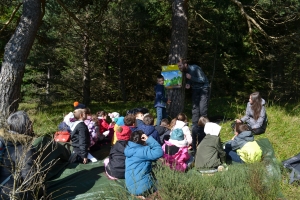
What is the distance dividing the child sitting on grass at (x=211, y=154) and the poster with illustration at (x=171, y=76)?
2265mm

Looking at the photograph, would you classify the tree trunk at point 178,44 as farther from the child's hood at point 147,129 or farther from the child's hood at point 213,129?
the child's hood at point 213,129

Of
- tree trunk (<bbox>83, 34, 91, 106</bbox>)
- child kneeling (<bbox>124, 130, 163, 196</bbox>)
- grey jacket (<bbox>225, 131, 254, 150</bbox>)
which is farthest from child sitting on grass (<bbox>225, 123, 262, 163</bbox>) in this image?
tree trunk (<bbox>83, 34, 91, 106</bbox>)

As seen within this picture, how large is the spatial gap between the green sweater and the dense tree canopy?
8.65 m

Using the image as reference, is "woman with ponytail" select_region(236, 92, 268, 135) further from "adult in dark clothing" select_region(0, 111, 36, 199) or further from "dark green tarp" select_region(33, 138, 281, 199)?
"adult in dark clothing" select_region(0, 111, 36, 199)

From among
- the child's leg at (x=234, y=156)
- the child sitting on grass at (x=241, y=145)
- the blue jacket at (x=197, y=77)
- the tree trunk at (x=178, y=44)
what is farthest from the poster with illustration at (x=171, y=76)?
the child's leg at (x=234, y=156)

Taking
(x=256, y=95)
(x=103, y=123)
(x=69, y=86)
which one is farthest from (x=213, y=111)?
(x=69, y=86)

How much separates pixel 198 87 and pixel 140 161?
340 cm

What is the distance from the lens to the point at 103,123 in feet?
23.6

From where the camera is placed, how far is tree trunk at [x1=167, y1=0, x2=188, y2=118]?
8.19 meters

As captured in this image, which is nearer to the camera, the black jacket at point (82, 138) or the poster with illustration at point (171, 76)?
the black jacket at point (82, 138)

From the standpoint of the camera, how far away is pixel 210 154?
520 cm

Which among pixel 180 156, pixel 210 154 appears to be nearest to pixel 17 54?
pixel 180 156

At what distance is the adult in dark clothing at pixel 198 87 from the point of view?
24.0ft

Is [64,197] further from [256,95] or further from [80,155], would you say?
[256,95]
